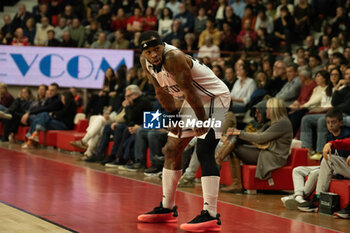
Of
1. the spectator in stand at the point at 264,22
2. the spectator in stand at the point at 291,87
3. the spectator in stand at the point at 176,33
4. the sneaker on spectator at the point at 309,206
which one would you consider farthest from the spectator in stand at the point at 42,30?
the sneaker on spectator at the point at 309,206

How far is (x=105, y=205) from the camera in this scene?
677 centimetres

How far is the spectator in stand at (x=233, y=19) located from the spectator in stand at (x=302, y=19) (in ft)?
4.84

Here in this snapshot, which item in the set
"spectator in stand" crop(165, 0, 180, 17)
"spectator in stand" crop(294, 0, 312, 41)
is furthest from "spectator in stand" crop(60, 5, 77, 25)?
"spectator in stand" crop(294, 0, 312, 41)

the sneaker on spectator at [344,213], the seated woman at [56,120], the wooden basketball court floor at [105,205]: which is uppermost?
the seated woman at [56,120]

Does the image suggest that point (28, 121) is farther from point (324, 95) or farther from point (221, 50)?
point (324, 95)

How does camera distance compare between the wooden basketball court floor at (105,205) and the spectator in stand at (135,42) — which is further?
the spectator in stand at (135,42)

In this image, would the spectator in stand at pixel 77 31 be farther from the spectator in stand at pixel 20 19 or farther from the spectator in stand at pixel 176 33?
the spectator in stand at pixel 176 33

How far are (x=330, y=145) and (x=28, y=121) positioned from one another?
28.3ft

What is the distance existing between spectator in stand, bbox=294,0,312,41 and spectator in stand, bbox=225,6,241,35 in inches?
58.0

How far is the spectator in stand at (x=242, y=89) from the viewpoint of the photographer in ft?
36.0

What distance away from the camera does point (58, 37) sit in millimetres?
17250

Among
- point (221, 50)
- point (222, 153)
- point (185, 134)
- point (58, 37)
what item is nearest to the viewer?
point (185, 134)

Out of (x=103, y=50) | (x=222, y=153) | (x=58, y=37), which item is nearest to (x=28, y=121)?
(x=103, y=50)

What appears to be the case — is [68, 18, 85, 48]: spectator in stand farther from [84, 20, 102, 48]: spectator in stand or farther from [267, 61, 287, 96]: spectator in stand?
[267, 61, 287, 96]: spectator in stand
